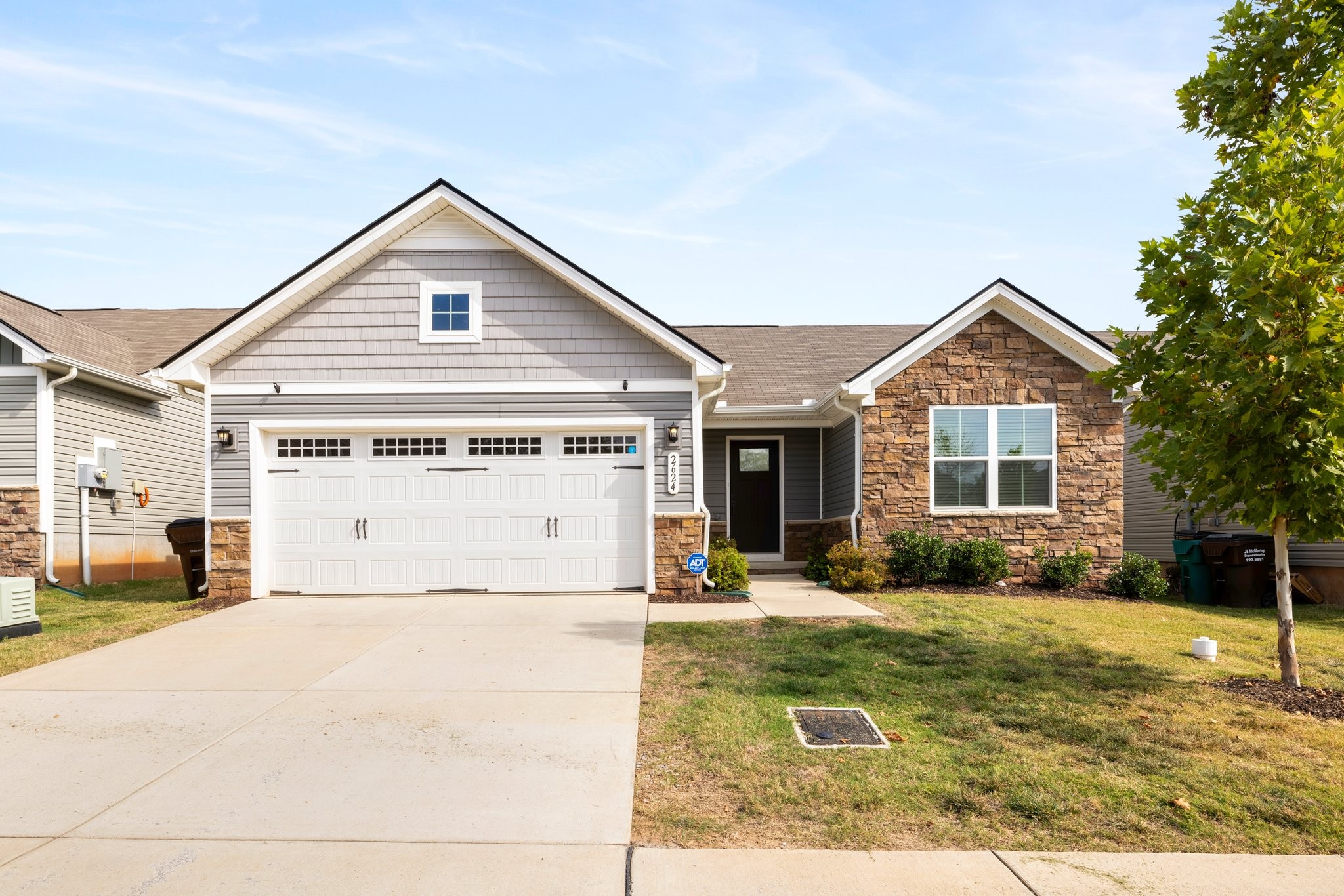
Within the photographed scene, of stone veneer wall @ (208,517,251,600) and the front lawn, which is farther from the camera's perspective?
stone veneer wall @ (208,517,251,600)

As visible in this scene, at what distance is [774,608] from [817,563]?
4243 millimetres

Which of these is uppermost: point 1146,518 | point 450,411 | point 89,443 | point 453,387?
point 453,387

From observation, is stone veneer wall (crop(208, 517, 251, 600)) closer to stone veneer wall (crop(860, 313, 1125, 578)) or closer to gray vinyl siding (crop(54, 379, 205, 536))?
gray vinyl siding (crop(54, 379, 205, 536))

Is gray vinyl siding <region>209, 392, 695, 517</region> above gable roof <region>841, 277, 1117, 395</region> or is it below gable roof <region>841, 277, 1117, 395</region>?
below

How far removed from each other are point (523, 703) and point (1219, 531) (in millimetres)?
12654

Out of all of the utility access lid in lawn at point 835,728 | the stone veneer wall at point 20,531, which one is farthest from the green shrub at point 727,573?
the stone veneer wall at point 20,531

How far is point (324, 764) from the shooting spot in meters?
5.00

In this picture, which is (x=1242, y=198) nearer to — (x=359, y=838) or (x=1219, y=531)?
(x=359, y=838)

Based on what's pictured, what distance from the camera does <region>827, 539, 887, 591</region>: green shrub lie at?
12281 mm

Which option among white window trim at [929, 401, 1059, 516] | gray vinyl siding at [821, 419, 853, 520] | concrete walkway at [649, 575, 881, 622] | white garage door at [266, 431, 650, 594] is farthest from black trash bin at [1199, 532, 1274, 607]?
white garage door at [266, 431, 650, 594]

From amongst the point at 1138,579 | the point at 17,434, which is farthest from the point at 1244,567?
the point at 17,434

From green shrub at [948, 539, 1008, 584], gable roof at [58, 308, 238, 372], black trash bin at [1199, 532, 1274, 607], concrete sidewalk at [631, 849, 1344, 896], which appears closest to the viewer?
concrete sidewalk at [631, 849, 1344, 896]

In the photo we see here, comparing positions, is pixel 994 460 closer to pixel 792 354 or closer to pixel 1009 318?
pixel 1009 318

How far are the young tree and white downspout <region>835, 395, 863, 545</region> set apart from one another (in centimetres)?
596
